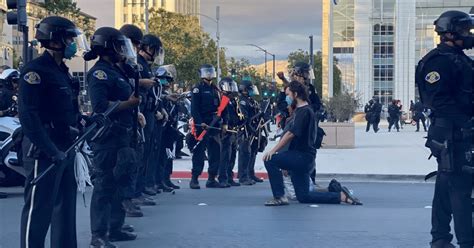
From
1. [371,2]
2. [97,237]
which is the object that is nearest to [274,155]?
[97,237]

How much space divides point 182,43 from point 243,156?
127 feet

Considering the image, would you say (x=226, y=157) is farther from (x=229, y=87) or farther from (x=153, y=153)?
(x=153, y=153)

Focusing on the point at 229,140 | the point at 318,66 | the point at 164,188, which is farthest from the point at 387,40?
the point at 164,188

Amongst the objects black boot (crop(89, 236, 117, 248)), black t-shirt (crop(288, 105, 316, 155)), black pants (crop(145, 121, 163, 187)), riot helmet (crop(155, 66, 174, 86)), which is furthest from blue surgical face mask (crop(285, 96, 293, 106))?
black boot (crop(89, 236, 117, 248))

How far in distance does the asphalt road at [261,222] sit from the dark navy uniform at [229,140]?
0.99m

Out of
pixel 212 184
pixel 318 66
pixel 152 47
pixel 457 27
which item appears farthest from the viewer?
pixel 318 66

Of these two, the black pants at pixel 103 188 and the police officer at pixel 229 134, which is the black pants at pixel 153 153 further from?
the black pants at pixel 103 188

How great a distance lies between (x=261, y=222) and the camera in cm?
1013

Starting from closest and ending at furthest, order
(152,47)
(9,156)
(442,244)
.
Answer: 1. (442,244)
2. (152,47)
3. (9,156)

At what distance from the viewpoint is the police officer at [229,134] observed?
14.2 m

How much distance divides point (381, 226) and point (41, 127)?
476cm

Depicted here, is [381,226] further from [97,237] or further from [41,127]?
[41,127]

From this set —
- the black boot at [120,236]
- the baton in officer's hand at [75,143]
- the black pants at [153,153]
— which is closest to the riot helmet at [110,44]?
the baton in officer's hand at [75,143]

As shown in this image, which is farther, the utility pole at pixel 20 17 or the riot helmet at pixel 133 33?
the utility pole at pixel 20 17
